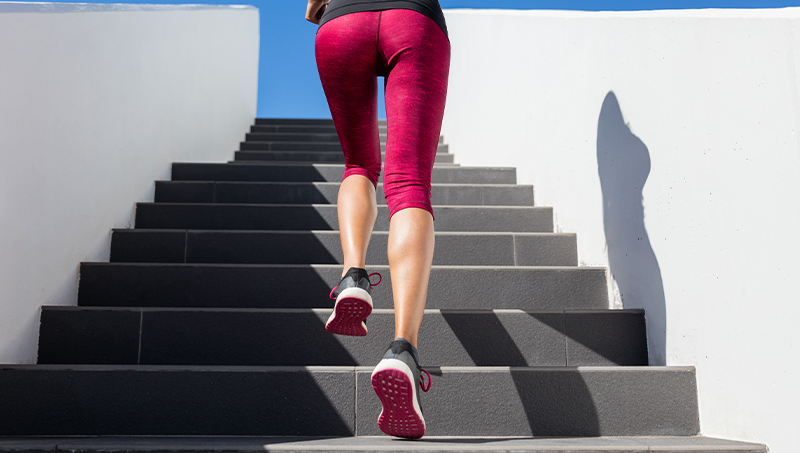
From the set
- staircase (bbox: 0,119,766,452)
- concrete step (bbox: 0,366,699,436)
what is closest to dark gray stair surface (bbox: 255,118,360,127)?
staircase (bbox: 0,119,766,452)

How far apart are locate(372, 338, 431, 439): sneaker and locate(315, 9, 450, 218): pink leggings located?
29 cm

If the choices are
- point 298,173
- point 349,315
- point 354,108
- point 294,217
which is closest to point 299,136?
point 298,173

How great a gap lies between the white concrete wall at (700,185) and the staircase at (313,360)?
0.31ft

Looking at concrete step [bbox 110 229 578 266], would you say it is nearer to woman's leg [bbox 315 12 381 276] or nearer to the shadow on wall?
the shadow on wall

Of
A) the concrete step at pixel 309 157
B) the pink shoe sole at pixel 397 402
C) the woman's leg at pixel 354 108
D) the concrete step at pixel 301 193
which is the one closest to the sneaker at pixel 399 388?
the pink shoe sole at pixel 397 402

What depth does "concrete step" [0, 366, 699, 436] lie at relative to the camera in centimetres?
124

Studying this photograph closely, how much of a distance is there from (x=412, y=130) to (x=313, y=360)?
0.71 metres

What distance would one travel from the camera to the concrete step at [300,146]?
13.8ft

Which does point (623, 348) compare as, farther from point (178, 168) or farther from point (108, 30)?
point (178, 168)

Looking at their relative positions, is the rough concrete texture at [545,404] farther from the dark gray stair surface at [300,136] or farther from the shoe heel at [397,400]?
the dark gray stair surface at [300,136]

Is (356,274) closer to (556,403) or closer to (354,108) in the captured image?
(354,108)

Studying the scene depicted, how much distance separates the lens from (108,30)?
2.08m

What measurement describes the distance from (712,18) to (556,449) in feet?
3.42

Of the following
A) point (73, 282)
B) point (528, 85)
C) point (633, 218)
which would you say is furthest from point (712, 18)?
point (73, 282)
